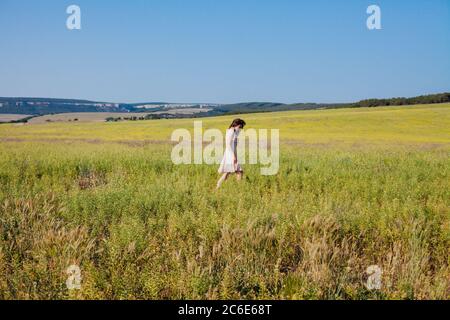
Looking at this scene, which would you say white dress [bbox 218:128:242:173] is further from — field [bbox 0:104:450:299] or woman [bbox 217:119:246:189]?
Answer: field [bbox 0:104:450:299]

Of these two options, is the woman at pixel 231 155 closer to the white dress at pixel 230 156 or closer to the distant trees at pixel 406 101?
the white dress at pixel 230 156

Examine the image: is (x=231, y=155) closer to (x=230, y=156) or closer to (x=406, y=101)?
(x=230, y=156)

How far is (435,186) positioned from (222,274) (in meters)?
6.30

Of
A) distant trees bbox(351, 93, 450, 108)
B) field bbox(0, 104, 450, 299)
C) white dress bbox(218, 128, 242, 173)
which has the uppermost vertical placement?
distant trees bbox(351, 93, 450, 108)

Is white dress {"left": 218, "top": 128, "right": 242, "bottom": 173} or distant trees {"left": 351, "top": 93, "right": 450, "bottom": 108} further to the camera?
distant trees {"left": 351, "top": 93, "right": 450, "bottom": 108}

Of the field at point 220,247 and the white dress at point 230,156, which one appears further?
the white dress at point 230,156

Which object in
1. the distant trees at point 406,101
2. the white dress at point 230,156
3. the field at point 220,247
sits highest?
the distant trees at point 406,101

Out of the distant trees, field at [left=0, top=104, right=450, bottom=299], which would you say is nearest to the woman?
field at [left=0, top=104, right=450, bottom=299]

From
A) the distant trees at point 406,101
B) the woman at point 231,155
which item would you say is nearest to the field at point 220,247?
the woman at point 231,155

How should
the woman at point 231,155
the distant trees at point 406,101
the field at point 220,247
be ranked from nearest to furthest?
the field at point 220,247, the woman at point 231,155, the distant trees at point 406,101

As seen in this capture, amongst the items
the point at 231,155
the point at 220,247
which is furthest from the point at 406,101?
the point at 220,247

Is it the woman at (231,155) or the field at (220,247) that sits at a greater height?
the woman at (231,155)

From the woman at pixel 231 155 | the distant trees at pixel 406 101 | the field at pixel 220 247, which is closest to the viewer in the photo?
the field at pixel 220 247
